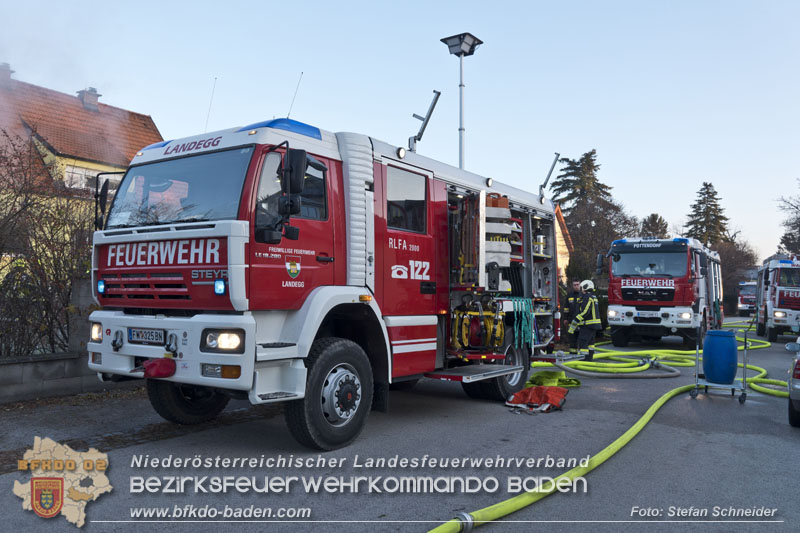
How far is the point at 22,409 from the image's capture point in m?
6.78

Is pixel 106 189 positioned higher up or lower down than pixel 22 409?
higher up

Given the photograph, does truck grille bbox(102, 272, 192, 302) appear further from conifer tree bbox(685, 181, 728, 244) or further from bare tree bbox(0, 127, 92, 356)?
conifer tree bbox(685, 181, 728, 244)

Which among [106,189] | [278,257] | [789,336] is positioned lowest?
[789,336]

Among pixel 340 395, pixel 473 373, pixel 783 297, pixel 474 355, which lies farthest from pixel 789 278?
pixel 340 395

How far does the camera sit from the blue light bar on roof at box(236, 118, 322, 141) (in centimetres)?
535

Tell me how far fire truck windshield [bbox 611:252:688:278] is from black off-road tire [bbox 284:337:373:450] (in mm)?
11678

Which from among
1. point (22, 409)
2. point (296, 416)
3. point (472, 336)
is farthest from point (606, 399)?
point (22, 409)

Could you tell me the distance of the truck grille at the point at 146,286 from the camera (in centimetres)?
507

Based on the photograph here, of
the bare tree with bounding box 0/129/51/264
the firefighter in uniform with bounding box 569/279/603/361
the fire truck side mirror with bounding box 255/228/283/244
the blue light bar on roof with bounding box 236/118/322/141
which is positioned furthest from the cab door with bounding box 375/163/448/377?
the firefighter in uniform with bounding box 569/279/603/361

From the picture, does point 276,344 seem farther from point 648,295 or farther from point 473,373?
point 648,295

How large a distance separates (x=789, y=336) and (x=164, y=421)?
2329 centimetres

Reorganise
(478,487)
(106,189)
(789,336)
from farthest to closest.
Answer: (789,336)
(106,189)
(478,487)

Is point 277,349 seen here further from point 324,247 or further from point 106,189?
point 106,189

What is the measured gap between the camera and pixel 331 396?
5410 millimetres
